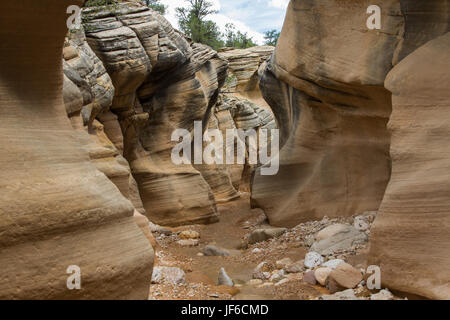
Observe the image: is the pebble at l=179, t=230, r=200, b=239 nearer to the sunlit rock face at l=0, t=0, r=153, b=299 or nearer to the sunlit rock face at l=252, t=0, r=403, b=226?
the sunlit rock face at l=252, t=0, r=403, b=226

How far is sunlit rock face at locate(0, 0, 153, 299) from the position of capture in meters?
3.45

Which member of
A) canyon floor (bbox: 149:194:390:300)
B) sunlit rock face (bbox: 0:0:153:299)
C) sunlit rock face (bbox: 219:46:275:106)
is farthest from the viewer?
sunlit rock face (bbox: 219:46:275:106)

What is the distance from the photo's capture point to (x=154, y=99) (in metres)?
12.7

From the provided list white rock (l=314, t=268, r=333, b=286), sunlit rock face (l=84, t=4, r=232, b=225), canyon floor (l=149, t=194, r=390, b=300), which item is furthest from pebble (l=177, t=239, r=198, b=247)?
white rock (l=314, t=268, r=333, b=286)

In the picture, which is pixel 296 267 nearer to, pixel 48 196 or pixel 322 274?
pixel 322 274

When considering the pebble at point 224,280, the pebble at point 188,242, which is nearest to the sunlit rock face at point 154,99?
the pebble at point 188,242

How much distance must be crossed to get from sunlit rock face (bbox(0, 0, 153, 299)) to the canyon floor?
159cm

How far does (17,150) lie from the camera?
3.67 m

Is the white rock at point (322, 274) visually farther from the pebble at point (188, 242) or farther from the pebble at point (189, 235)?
the pebble at point (189, 235)

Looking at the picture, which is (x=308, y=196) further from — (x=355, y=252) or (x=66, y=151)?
(x=66, y=151)

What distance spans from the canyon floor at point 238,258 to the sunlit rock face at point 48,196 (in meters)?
1.59

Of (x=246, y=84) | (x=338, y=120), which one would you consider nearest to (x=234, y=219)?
(x=338, y=120)

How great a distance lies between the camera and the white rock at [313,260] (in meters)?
6.93

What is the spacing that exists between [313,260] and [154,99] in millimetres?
7078
